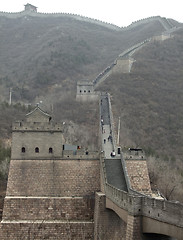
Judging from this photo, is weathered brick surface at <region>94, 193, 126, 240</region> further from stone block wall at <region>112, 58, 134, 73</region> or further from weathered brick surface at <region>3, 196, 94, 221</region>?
stone block wall at <region>112, 58, 134, 73</region>

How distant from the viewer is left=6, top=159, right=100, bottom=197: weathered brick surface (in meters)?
36.7

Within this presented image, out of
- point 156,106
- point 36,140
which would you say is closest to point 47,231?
point 36,140

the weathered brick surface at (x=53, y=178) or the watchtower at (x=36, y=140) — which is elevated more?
the watchtower at (x=36, y=140)

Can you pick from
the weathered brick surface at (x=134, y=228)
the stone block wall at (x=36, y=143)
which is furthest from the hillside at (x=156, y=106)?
the weathered brick surface at (x=134, y=228)

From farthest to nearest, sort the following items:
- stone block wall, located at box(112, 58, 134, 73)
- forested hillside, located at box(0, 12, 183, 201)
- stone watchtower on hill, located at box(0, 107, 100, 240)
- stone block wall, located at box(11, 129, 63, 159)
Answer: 1. stone block wall, located at box(112, 58, 134, 73)
2. forested hillside, located at box(0, 12, 183, 201)
3. stone block wall, located at box(11, 129, 63, 159)
4. stone watchtower on hill, located at box(0, 107, 100, 240)

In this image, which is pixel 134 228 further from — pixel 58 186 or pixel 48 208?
pixel 58 186

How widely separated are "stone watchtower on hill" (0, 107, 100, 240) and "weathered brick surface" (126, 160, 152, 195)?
269 cm

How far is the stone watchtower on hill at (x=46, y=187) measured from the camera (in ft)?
114

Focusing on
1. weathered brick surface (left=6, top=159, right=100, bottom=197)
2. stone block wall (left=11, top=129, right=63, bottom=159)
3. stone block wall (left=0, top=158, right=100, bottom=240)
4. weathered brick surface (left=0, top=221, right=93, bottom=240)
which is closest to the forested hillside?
stone block wall (left=11, top=129, right=63, bottom=159)

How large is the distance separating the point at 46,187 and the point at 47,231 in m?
3.72

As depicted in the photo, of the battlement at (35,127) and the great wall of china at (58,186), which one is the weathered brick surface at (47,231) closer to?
the great wall of china at (58,186)

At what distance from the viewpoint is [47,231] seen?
34625 millimetres

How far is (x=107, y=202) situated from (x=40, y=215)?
6.03 metres

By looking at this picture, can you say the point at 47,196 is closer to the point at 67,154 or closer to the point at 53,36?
the point at 67,154
